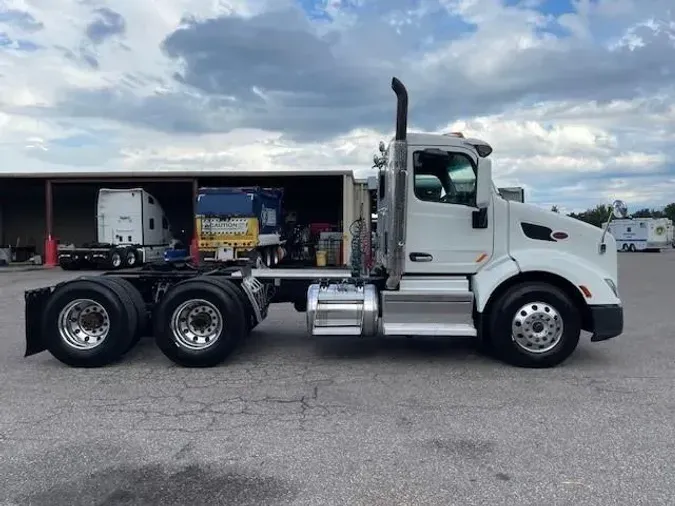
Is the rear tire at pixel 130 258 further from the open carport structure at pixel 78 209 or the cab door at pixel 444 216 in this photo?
the cab door at pixel 444 216

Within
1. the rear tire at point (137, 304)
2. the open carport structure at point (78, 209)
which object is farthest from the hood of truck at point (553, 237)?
the open carport structure at point (78, 209)

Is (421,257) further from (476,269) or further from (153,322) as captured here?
(153,322)

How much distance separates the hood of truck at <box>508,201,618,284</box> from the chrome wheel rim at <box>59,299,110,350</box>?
5.04 m

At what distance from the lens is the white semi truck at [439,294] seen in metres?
7.08

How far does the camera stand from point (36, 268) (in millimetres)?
27125

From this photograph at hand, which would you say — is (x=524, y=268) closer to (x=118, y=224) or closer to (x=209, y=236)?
(x=209, y=236)

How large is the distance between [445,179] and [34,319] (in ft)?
17.3

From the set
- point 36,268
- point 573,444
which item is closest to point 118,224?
point 36,268

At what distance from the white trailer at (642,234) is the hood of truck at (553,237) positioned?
46949mm

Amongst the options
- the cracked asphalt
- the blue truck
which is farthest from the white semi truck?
the blue truck

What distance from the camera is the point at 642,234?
51.6 meters

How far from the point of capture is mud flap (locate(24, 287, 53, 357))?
7270 millimetres

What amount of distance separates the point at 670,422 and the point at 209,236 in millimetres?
19364

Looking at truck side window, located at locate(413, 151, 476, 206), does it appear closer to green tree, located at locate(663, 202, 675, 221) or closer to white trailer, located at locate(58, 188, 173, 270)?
white trailer, located at locate(58, 188, 173, 270)
